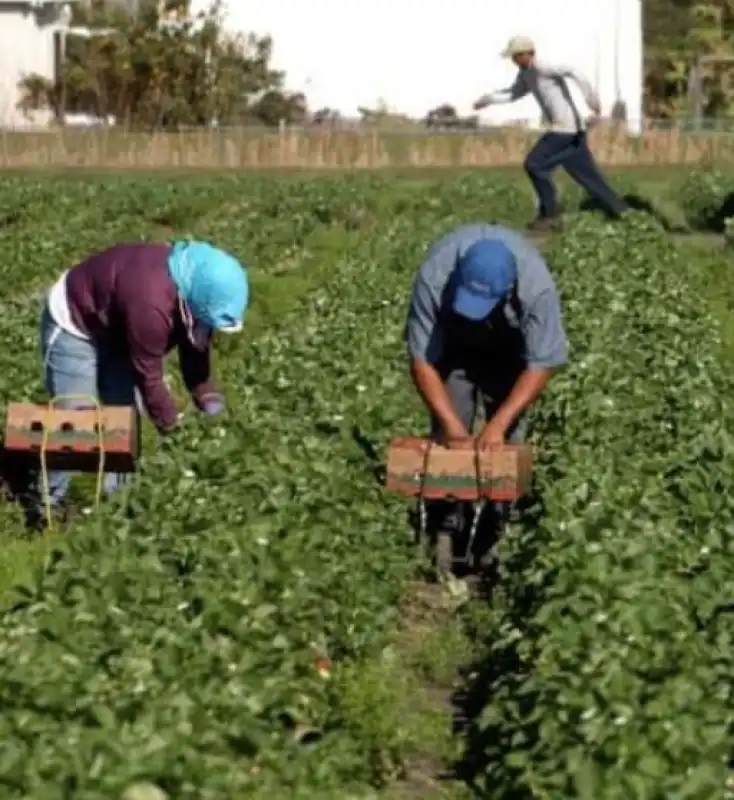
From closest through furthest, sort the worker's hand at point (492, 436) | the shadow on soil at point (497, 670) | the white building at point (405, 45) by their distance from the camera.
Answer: the shadow on soil at point (497, 670), the worker's hand at point (492, 436), the white building at point (405, 45)

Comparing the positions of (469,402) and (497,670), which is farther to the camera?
(469,402)

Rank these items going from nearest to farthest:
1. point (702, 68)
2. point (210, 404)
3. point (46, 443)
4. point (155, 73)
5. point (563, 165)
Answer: point (46, 443) → point (210, 404) → point (563, 165) → point (155, 73) → point (702, 68)

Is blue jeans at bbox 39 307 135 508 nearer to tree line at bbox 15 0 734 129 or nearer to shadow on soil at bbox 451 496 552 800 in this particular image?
shadow on soil at bbox 451 496 552 800

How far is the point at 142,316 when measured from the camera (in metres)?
9.02

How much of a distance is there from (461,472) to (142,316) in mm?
1404

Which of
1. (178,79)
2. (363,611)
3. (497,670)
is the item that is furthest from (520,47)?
(178,79)

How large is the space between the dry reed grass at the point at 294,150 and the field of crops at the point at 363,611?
1072 inches

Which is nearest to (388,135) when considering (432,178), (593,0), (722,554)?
(432,178)

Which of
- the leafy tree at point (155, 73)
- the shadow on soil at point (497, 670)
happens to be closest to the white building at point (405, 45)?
the leafy tree at point (155, 73)

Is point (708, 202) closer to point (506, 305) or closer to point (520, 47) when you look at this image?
point (520, 47)

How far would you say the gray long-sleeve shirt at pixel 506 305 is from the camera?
884cm

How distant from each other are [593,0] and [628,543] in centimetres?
5100

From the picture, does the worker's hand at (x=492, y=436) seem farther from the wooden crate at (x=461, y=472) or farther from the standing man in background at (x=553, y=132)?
the standing man in background at (x=553, y=132)

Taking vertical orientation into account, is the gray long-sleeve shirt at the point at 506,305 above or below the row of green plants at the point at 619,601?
above
